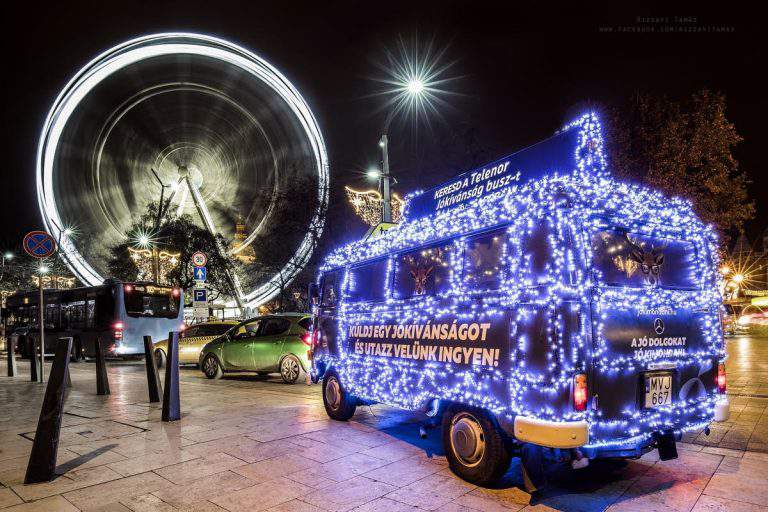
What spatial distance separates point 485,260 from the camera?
13.7 ft

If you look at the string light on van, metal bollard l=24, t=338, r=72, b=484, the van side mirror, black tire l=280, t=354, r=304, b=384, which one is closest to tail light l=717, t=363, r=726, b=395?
the string light on van

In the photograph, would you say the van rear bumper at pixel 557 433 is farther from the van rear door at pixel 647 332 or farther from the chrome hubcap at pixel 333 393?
the chrome hubcap at pixel 333 393

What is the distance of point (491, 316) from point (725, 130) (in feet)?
41.4

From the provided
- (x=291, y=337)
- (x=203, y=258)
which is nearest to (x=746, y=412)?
(x=291, y=337)

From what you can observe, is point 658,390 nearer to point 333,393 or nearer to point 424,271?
point 424,271

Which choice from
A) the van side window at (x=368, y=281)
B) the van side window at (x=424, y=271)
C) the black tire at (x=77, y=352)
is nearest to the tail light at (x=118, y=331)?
the black tire at (x=77, y=352)

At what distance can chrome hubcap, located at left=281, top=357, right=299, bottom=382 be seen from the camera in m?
10.2


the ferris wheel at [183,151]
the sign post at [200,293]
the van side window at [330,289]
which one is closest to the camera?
the van side window at [330,289]

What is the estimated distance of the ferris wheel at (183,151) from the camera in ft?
81.0

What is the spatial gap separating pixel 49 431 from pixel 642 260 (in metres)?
5.25

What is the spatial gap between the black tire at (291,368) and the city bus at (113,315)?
937 cm

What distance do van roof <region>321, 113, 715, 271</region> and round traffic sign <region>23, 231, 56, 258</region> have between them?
8458 millimetres

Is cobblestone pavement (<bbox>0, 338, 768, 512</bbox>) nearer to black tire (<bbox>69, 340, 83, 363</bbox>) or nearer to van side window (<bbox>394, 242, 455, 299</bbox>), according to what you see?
van side window (<bbox>394, 242, 455, 299</bbox>)

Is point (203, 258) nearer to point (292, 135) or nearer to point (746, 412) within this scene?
point (746, 412)
